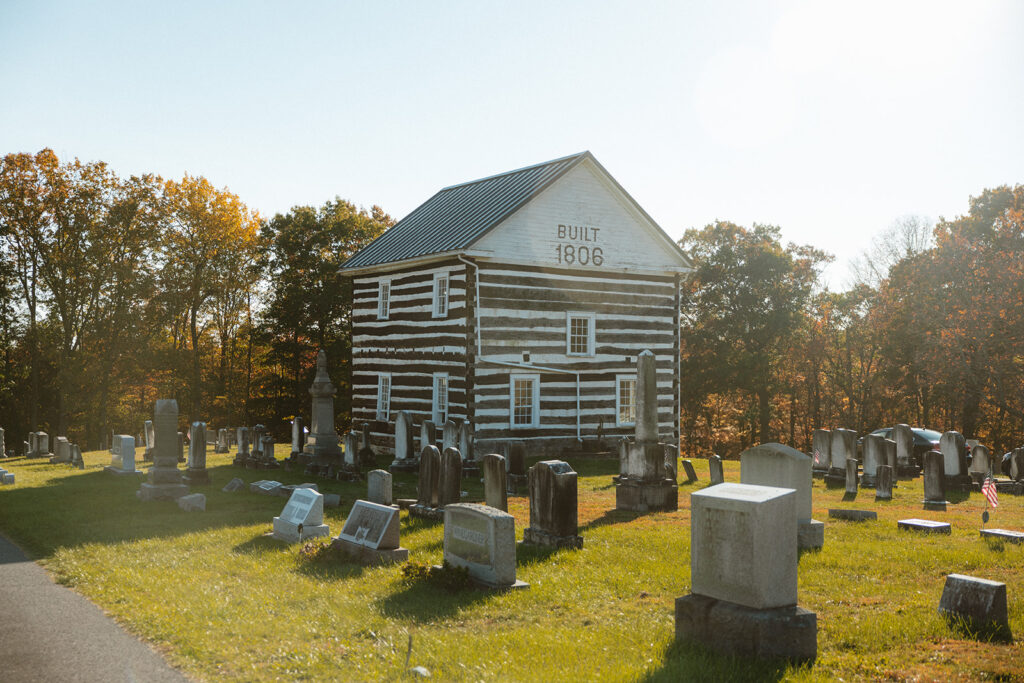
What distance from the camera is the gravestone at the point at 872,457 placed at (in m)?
19.1

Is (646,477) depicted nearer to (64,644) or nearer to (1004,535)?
(1004,535)

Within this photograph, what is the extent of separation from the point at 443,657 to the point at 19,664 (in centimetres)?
394

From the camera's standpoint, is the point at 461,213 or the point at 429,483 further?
the point at 461,213

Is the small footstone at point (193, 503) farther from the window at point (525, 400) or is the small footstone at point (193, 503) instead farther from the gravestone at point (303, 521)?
the window at point (525, 400)

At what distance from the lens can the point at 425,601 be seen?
9078mm

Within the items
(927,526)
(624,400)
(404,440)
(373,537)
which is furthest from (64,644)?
(624,400)

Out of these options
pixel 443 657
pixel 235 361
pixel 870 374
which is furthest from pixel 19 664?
pixel 870 374

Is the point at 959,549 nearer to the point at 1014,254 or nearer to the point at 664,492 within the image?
the point at 664,492

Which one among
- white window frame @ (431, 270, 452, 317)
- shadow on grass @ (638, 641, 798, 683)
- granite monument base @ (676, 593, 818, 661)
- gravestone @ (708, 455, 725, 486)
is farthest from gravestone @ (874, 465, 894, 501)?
white window frame @ (431, 270, 452, 317)

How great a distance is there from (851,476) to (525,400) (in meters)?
10.6

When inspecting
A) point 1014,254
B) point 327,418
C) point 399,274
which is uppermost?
point 1014,254

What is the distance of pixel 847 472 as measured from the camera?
18719 mm

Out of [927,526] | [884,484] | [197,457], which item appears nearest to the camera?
[927,526]

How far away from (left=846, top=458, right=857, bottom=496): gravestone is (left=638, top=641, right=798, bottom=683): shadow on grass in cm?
1289
